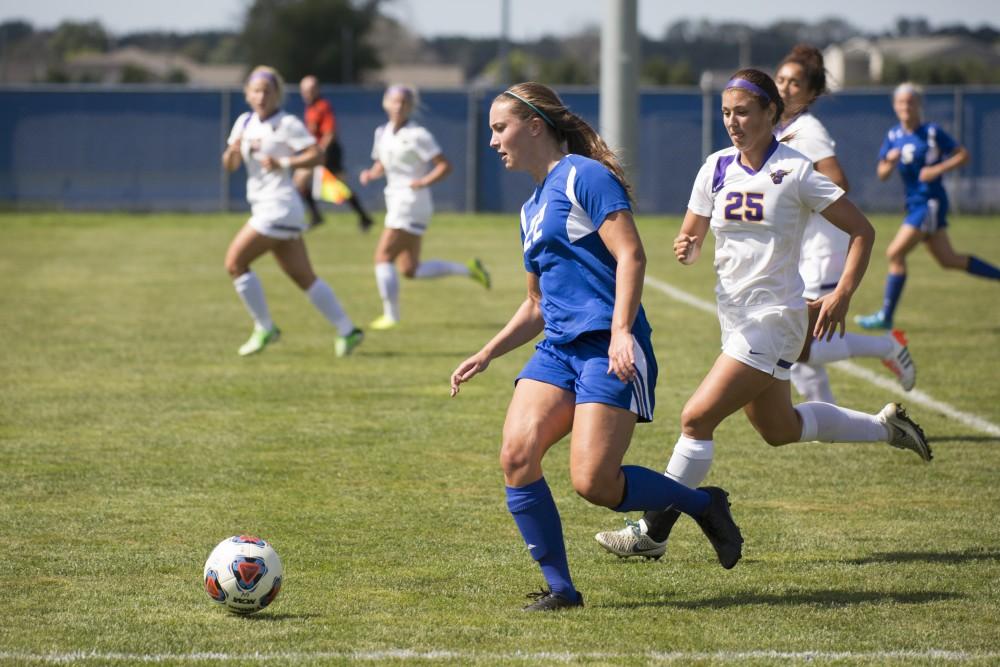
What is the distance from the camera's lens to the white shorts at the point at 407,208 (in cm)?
A: 1257

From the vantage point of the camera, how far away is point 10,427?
27.0ft

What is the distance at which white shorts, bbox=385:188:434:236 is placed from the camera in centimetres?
1257

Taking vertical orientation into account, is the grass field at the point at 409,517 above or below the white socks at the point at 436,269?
below

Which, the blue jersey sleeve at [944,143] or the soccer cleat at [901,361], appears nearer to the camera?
the soccer cleat at [901,361]

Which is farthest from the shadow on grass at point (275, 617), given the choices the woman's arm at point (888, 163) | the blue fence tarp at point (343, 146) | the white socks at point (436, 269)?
the blue fence tarp at point (343, 146)

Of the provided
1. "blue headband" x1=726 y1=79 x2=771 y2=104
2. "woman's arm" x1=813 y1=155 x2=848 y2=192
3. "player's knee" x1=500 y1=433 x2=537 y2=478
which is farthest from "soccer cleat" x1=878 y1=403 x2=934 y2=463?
"player's knee" x1=500 y1=433 x2=537 y2=478

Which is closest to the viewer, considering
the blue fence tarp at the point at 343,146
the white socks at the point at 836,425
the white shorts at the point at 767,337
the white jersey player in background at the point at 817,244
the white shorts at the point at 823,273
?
the white shorts at the point at 767,337

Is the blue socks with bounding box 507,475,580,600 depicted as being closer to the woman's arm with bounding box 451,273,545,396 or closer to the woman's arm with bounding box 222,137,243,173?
the woman's arm with bounding box 451,273,545,396

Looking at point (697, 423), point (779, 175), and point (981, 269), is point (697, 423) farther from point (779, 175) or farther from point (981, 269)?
point (981, 269)

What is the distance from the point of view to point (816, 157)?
23.9 ft

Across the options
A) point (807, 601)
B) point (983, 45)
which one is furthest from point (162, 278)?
point (983, 45)

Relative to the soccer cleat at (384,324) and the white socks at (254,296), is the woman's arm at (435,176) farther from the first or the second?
the white socks at (254,296)

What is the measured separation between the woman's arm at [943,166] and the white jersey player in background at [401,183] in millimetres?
4302

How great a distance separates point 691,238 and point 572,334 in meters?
0.96
